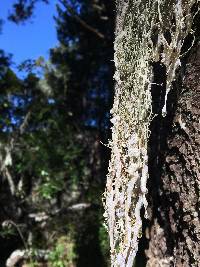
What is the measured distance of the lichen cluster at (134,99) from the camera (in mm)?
2145

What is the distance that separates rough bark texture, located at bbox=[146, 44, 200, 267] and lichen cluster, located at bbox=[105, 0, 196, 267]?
17 centimetres

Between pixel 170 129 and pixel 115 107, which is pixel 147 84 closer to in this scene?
pixel 115 107

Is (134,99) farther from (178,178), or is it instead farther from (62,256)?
(62,256)

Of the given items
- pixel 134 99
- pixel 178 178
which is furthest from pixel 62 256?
pixel 134 99

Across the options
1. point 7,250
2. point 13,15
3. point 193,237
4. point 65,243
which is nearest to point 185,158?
point 193,237

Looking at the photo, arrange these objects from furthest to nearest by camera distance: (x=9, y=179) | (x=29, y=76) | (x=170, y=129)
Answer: (x=29, y=76) → (x=9, y=179) → (x=170, y=129)

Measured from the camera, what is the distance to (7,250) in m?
6.90

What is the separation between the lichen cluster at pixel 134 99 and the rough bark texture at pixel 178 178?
170 millimetres

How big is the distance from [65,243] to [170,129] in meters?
4.55

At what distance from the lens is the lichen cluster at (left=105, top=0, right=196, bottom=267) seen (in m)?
2.14

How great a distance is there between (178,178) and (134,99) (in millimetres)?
592

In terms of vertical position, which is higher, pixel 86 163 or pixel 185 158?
pixel 86 163

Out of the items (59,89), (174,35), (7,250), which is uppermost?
(59,89)

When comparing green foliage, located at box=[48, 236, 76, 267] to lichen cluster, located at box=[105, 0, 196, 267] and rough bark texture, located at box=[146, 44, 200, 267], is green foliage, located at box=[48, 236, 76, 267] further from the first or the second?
lichen cluster, located at box=[105, 0, 196, 267]
